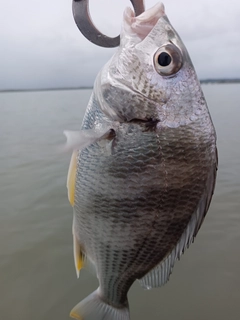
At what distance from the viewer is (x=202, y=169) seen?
53.4 inches

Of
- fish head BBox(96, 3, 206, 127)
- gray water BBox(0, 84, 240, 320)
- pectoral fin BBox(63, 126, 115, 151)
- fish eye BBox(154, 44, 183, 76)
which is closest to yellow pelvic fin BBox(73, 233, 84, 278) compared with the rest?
pectoral fin BBox(63, 126, 115, 151)

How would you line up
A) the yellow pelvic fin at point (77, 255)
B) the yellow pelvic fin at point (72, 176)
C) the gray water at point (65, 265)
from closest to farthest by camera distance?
the yellow pelvic fin at point (72, 176) < the yellow pelvic fin at point (77, 255) < the gray water at point (65, 265)


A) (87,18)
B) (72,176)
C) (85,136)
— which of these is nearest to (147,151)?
(85,136)

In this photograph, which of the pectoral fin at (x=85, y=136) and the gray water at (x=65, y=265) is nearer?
the pectoral fin at (x=85, y=136)

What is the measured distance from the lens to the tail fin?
1655 millimetres

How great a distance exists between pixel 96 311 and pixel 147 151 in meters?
0.92

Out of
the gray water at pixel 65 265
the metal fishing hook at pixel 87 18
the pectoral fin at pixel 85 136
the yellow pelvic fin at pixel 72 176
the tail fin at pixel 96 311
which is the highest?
the metal fishing hook at pixel 87 18

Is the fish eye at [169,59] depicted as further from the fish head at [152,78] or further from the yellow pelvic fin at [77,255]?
the yellow pelvic fin at [77,255]

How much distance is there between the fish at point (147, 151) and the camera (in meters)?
1.35

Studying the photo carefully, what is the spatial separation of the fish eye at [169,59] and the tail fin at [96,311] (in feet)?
4.03

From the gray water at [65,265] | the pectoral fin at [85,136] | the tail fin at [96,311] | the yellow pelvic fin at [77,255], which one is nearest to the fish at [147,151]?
the pectoral fin at [85,136]

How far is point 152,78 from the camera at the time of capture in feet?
4.72

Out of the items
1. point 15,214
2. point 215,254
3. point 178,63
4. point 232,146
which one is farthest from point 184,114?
point 232,146

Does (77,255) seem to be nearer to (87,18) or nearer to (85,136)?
(85,136)
